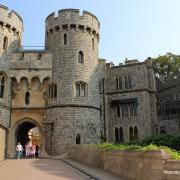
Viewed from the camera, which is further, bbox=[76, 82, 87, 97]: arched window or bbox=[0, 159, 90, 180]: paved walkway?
bbox=[76, 82, 87, 97]: arched window

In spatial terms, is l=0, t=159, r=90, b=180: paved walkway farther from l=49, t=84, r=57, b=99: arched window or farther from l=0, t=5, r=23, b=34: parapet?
l=0, t=5, r=23, b=34: parapet

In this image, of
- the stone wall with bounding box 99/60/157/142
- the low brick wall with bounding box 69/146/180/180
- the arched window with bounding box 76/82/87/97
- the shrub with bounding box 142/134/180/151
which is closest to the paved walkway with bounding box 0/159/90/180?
the low brick wall with bounding box 69/146/180/180

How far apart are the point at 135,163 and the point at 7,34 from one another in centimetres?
2164

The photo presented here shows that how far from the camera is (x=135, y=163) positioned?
974cm

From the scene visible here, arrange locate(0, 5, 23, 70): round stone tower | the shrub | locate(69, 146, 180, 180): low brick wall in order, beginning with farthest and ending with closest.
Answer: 1. locate(0, 5, 23, 70): round stone tower
2. the shrub
3. locate(69, 146, 180, 180): low brick wall

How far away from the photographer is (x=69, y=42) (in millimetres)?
28109

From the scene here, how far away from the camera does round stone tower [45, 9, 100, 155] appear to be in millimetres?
26078

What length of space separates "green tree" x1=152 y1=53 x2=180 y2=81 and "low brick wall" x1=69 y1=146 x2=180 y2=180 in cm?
3397

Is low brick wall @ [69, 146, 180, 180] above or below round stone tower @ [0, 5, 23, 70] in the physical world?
below

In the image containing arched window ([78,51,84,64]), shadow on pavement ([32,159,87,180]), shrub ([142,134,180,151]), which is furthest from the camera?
arched window ([78,51,84,64])

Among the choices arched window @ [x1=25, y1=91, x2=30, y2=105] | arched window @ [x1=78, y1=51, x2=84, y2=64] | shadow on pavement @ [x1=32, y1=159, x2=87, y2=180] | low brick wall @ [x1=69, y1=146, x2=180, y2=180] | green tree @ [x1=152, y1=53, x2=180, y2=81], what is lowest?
shadow on pavement @ [x1=32, y1=159, x2=87, y2=180]

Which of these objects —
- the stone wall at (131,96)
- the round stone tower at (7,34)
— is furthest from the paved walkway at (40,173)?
the stone wall at (131,96)

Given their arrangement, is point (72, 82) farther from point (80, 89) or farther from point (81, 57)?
point (81, 57)

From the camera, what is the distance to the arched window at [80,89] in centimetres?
2728
